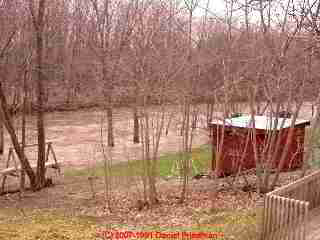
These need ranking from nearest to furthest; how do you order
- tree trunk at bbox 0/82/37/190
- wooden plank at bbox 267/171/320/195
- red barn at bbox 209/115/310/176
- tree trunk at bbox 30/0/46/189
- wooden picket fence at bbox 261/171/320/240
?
wooden picket fence at bbox 261/171/320/240, wooden plank at bbox 267/171/320/195, tree trunk at bbox 0/82/37/190, tree trunk at bbox 30/0/46/189, red barn at bbox 209/115/310/176

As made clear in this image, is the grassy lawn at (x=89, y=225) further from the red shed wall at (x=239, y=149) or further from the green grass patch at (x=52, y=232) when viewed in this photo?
the red shed wall at (x=239, y=149)

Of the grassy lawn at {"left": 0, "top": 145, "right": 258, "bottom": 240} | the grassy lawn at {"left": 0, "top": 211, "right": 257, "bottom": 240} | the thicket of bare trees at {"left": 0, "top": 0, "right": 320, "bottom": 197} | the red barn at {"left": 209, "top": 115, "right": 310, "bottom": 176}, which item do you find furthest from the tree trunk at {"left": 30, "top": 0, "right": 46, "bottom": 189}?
the red barn at {"left": 209, "top": 115, "right": 310, "bottom": 176}

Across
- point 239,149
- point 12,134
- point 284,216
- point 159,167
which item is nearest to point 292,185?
point 284,216

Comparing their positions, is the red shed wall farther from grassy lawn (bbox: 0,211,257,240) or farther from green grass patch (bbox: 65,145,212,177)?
grassy lawn (bbox: 0,211,257,240)

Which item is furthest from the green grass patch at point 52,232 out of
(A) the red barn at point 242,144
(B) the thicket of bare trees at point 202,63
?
(A) the red barn at point 242,144

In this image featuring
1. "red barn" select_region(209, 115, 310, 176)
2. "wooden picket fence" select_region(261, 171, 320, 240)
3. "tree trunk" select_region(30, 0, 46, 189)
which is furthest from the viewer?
"red barn" select_region(209, 115, 310, 176)

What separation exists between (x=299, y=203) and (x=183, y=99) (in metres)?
4.68

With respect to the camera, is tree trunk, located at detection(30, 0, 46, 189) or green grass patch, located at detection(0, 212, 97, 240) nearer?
green grass patch, located at detection(0, 212, 97, 240)

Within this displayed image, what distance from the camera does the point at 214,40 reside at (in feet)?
41.6

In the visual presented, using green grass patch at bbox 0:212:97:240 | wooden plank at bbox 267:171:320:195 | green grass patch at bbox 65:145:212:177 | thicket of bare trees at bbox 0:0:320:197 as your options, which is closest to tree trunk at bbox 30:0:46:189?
thicket of bare trees at bbox 0:0:320:197

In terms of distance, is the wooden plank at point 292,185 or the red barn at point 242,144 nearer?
the wooden plank at point 292,185

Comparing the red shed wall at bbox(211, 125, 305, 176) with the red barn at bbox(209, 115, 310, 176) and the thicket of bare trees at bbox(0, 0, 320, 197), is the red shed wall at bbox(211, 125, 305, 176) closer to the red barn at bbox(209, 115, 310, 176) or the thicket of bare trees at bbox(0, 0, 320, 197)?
the red barn at bbox(209, 115, 310, 176)

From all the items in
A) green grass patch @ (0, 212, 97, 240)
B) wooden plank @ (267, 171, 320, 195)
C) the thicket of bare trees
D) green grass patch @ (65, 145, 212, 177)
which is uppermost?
the thicket of bare trees

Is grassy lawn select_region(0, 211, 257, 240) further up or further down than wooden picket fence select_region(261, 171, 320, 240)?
further down
